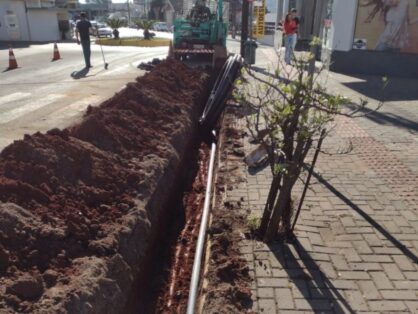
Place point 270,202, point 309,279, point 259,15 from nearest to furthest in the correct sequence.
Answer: point 309,279 < point 270,202 < point 259,15

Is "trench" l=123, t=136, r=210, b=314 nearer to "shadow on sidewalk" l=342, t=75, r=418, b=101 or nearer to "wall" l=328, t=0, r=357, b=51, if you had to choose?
"shadow on sidewalk" l=342, t=75, r=418, b=101

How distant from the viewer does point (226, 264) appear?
13.5 feet

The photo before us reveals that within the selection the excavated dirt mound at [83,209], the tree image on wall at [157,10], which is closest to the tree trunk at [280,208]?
the excavated dirt mound at [83,209]

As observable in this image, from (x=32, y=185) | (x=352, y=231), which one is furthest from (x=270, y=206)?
(x=32, y=185)

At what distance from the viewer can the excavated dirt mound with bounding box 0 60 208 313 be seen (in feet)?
11.3

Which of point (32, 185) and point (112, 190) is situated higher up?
point (32, 185)

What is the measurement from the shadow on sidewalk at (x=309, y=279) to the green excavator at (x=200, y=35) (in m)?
13.7

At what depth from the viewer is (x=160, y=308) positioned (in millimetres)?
4324

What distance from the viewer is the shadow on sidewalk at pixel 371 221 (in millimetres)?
4359

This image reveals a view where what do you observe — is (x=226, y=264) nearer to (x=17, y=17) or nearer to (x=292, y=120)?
(x=292, y=120)

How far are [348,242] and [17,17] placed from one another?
35.0 meters

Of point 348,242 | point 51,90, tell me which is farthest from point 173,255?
point 51,90

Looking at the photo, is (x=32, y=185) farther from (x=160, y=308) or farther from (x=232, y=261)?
(x=232, y=261)

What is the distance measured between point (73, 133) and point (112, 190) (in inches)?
56.5
